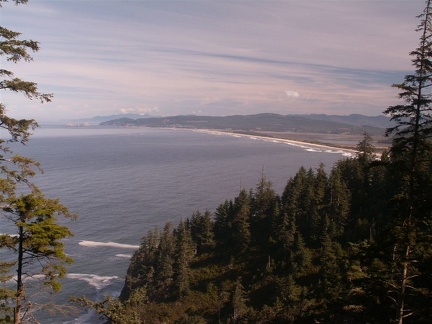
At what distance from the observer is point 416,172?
13.0 m

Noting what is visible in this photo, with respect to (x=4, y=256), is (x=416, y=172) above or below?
above

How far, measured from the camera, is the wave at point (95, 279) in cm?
6075

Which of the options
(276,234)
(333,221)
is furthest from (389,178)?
(276,234)

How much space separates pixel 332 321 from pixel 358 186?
147 feet

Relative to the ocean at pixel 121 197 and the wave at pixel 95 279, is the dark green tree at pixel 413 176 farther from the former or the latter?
the wave at pixel 95 279

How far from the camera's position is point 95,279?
62719 mm

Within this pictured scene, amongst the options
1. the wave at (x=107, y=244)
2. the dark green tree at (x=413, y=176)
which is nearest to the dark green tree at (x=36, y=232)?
the dark green tree at (x=413, y=176)

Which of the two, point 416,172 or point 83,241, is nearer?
point 416,172

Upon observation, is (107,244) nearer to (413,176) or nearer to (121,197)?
(121,197)

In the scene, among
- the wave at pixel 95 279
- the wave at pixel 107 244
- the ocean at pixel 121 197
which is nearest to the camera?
the wave at pixel 95 279

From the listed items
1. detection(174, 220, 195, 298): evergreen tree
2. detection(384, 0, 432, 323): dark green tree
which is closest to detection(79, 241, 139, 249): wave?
detection(174, 220, 195, 298): evergreen tree

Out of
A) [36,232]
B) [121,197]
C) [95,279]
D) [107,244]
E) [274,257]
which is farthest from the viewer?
[121,197]

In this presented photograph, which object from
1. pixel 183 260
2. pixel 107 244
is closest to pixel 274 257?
pixel 183 260

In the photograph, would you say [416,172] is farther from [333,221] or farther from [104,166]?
[104,166]
